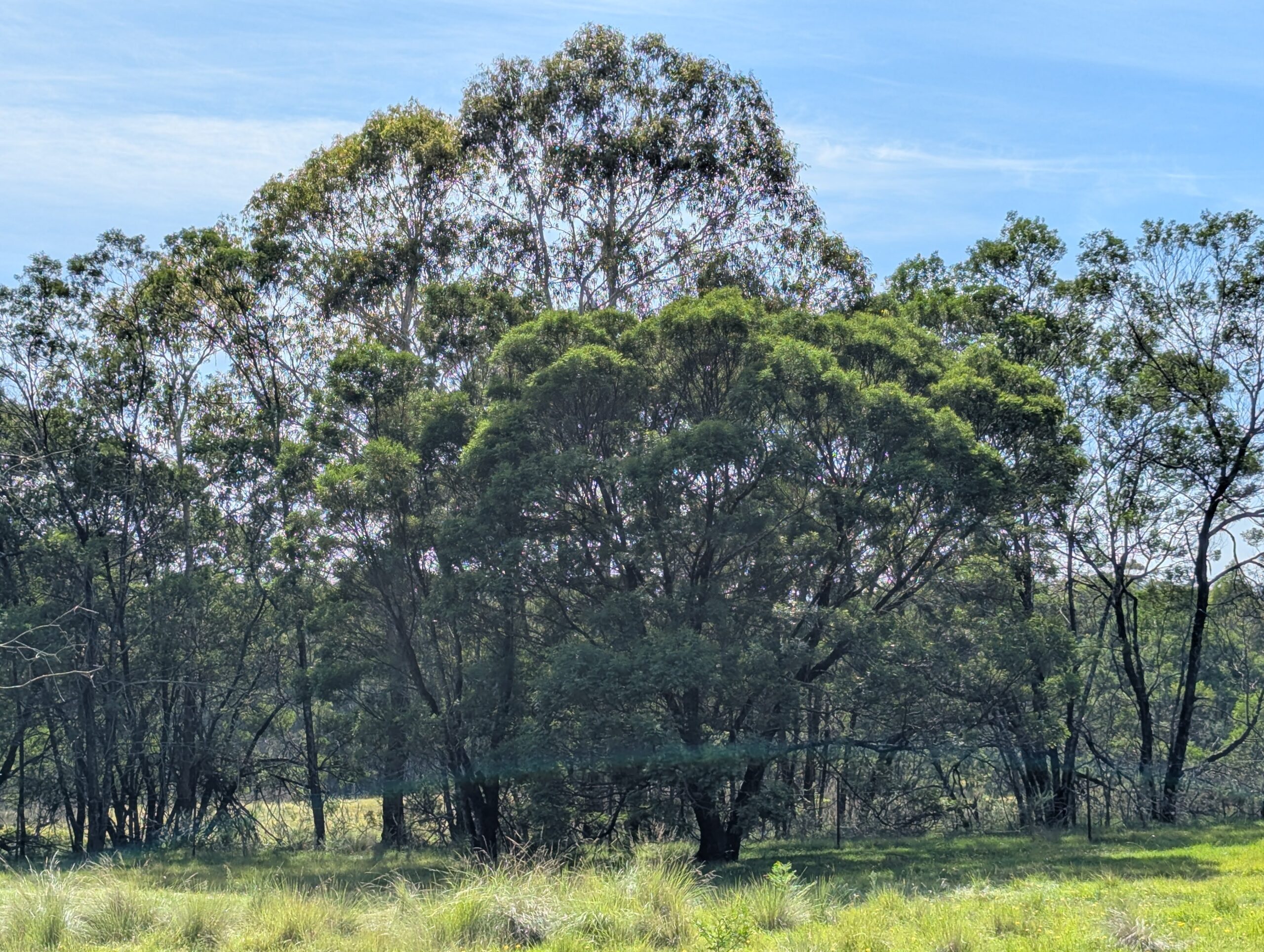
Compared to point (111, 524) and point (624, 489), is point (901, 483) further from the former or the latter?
point (111, 524)

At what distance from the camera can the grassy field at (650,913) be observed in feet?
27.1

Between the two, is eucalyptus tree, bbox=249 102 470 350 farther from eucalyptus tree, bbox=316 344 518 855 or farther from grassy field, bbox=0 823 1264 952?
grassy field, bbox=0 823 1264 952

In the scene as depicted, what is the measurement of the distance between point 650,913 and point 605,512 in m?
8.39

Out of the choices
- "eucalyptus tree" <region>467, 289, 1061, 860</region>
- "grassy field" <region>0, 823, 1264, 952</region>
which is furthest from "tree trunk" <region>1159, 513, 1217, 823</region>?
"grassy field" <region>0, 823, 1264, 952</region>

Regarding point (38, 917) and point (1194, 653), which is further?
point (1194, 653)

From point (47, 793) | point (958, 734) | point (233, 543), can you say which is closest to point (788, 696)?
point (958, 734)

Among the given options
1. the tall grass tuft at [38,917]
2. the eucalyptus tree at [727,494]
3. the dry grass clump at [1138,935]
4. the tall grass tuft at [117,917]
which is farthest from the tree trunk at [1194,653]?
the tall grass tuft at [38,917]

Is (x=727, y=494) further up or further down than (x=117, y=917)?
further up

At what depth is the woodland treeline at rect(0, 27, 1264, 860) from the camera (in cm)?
1584

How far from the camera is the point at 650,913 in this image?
8.84 m

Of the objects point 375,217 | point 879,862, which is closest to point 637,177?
point 375,217

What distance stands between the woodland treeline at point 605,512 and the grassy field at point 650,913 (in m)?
4.18

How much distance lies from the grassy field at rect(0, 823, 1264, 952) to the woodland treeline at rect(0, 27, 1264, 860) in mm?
4177

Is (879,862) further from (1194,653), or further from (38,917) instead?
(38,917)
